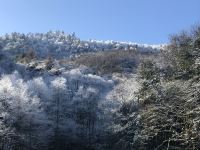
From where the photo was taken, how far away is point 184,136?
653 centimetres

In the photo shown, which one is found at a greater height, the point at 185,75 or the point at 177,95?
the point at 185,75

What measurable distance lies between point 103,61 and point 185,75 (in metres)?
185

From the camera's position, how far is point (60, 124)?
82688 millimetres

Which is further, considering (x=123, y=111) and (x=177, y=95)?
(x=123, y=111)

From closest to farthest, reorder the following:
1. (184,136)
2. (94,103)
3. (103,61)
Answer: (184,136)
(94,103)
(103,61)

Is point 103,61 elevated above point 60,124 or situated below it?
above

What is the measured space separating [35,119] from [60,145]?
680 centimetres

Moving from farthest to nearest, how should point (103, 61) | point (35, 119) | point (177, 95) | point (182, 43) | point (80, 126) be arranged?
point (103, 61)
point (80, 126)
point (35, 119)
point (182, 43)
point (177, 95)

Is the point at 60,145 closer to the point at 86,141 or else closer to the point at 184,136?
the point at 86,141

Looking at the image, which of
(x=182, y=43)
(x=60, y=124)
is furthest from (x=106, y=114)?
(x=182, y=43)

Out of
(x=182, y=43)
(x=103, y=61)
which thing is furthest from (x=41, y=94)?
(x=103, y=61)

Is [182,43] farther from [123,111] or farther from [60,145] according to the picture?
[60,145]

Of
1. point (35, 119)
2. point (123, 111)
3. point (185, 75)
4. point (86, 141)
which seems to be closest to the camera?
point (185, 75)

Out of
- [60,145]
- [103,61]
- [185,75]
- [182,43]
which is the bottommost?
[60,145]
